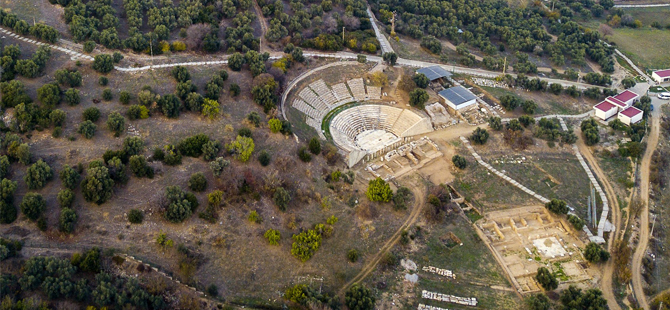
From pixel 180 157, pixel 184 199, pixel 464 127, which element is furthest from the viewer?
pixel 464 127

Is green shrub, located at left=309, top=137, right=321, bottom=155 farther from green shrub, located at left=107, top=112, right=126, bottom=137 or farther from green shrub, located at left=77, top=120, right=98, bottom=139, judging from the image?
green shrub, located at left=77, top=120, right=98, bottom=139

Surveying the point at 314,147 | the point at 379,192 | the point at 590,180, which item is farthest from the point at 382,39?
the point at 590,180

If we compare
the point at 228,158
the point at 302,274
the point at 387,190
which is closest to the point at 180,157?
the point at 228,158

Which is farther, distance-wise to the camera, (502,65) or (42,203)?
(502,65)

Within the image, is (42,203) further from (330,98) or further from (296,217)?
(330,98)

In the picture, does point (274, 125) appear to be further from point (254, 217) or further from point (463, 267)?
point (463, 267)

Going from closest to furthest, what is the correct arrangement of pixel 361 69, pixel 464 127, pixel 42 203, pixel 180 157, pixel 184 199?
pixel 42 203 < pixel 184 199 < pixel 180 157 < pixel 464 127 < pixel 361 69

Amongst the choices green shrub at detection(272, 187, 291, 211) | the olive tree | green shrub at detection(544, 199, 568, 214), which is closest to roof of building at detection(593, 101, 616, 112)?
green shrub at detection(544, 199, 568, 214)
